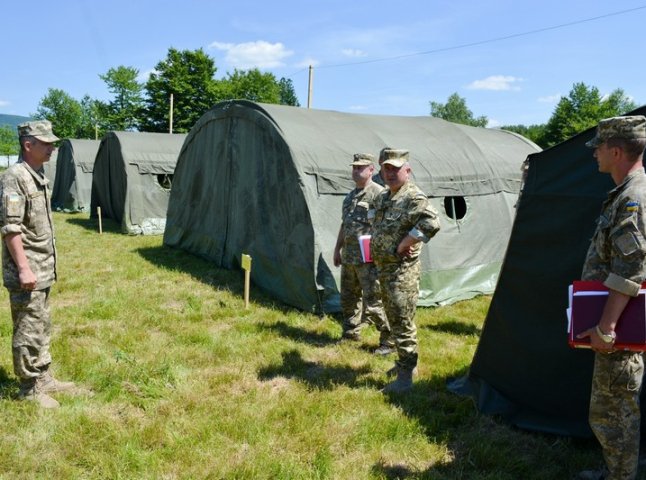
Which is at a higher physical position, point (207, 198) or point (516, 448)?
point (207, 198)

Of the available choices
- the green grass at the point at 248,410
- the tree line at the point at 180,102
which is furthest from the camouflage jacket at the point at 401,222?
the tree line at the point at 180,102

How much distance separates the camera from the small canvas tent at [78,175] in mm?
18797

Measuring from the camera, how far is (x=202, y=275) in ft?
28.9

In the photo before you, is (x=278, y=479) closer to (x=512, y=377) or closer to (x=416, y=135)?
(x=512, y=377)

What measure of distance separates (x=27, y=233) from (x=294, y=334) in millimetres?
3008

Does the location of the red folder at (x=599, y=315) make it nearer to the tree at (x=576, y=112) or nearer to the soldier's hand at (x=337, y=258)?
the soldier's hand at (x=337, y=258)

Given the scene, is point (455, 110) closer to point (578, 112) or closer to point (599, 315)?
point (578, 112)

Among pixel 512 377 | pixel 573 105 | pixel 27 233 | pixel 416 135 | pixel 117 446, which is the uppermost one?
pixel 573 105

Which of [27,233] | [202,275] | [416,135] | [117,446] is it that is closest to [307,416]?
[117,446]

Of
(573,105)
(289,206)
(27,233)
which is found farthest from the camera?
(573,105)

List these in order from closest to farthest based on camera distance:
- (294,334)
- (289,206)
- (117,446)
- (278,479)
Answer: (278,479) → (117,446) → (294,334) → (289,206)

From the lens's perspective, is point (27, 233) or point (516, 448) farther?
point (27, 233)

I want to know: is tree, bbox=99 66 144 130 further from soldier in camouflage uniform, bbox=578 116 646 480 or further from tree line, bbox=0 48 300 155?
soldier in camouflage uniform, bbox=578 116 646 480

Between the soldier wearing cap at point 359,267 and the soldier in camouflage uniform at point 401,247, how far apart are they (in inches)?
33.7
